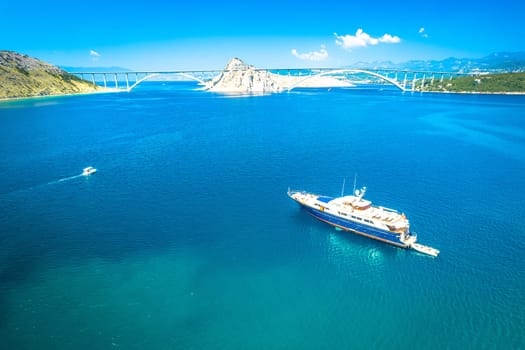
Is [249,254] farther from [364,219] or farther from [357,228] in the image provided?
[364,219]

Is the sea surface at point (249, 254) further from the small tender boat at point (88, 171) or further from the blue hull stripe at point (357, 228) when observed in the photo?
the small tender boat at point (88, 171)

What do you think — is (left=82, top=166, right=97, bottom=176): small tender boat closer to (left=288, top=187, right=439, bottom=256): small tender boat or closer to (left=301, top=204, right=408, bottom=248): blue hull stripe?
(left=288, top=187, right=439, bottom=256): small tender boat

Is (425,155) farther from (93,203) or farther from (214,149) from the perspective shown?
(93,203)

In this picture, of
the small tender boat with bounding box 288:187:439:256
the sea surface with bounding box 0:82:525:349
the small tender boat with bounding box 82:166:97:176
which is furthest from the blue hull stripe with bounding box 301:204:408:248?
the small tender boat with bounding box 82:166:97:176

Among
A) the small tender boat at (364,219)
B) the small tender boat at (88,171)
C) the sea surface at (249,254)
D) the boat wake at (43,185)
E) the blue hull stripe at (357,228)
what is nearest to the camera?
the sea surface at (249,254)

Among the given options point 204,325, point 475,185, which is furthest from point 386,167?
point 204,325

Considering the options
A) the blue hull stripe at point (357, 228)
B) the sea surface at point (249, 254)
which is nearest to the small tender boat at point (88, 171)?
the sea surface at point (249, 254)

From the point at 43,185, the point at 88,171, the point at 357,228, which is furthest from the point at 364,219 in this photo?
the point at 43,185
